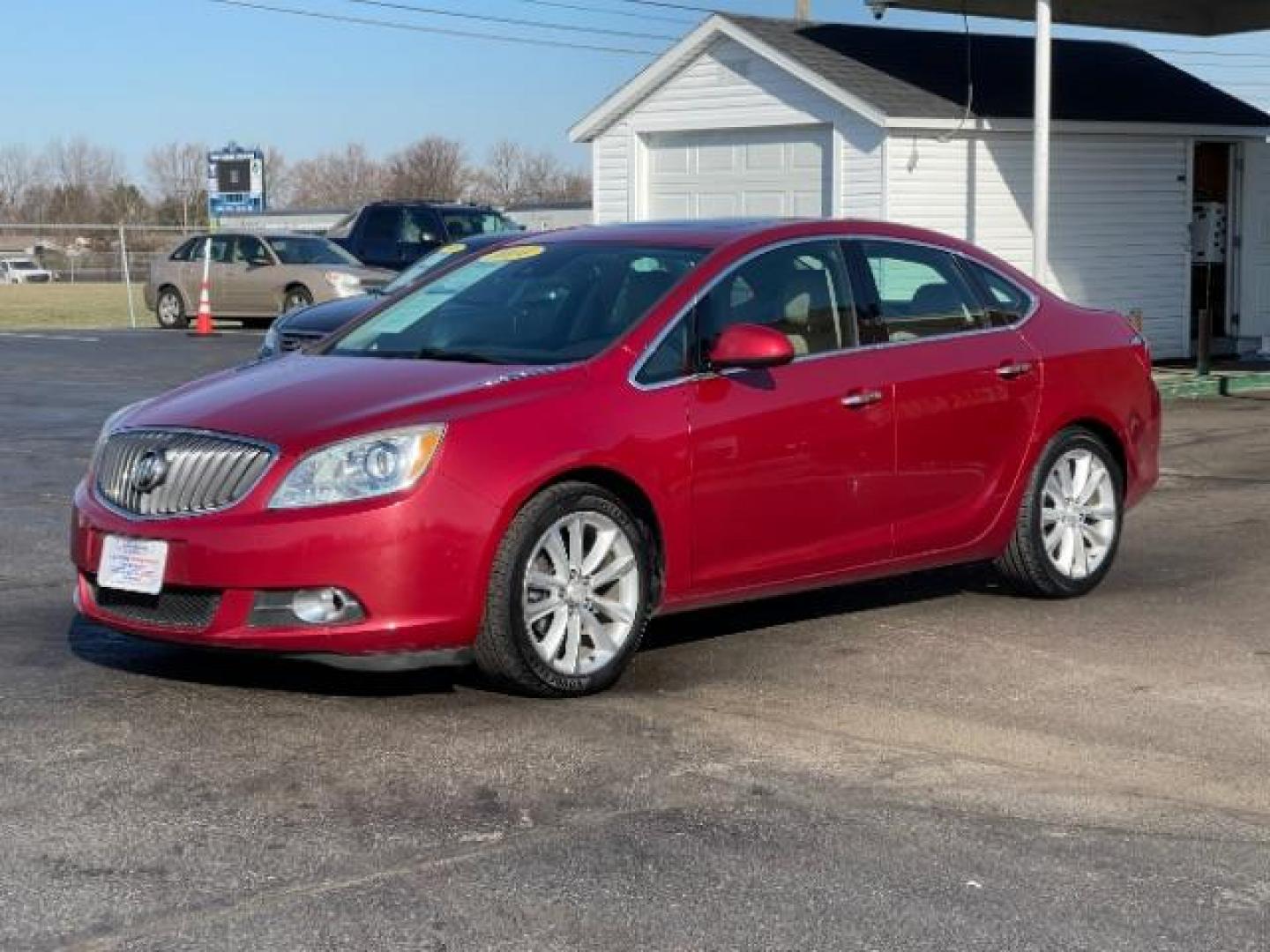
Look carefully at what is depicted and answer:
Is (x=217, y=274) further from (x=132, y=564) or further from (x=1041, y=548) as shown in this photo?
(x=132, y=564)

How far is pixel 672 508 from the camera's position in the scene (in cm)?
646

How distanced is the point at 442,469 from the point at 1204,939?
2.74 m

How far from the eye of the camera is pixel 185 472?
19.9 ft

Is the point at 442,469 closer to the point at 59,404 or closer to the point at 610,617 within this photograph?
the point at 610,617

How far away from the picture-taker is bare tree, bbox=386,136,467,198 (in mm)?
97938

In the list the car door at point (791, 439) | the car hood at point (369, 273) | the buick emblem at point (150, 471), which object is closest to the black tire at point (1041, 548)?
the car door at point (791, 439)

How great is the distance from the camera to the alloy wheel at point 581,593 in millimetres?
6125

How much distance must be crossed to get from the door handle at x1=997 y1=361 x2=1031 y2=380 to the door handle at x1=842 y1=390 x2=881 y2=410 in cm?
76

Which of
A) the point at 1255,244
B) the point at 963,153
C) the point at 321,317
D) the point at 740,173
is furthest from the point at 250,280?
the point at 321,317

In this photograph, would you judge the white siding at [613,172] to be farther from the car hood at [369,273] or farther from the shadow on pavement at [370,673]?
the shadow on pavement at [370,673]

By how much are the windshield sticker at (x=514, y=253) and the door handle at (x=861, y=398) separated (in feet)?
4.47

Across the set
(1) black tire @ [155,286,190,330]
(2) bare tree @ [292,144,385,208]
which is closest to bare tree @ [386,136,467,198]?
(2) bare tree @ [292,144,385,208]

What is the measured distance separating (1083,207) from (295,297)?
12.4 metres

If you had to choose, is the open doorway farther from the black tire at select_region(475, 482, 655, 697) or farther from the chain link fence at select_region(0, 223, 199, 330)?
the chain link fence at select_region(0, 223, 199, 330)
